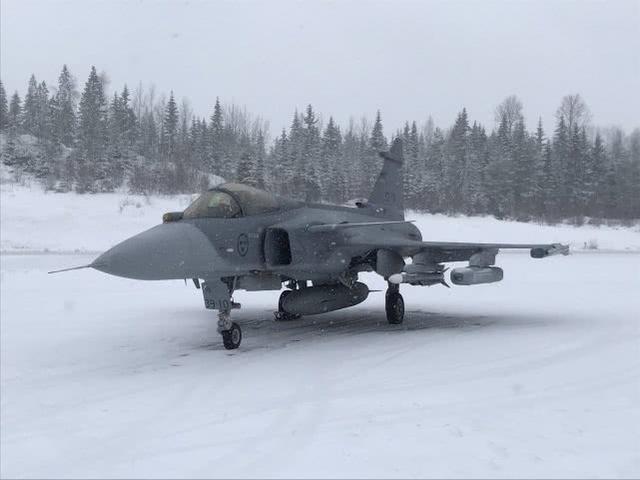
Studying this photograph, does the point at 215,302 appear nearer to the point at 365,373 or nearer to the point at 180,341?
the point at 180,341

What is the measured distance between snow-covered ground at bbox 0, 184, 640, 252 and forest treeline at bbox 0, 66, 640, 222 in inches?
153

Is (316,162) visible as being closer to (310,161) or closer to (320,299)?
(310,161)

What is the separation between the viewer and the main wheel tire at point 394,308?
37.4 feet

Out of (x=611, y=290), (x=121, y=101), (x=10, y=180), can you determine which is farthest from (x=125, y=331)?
(x=121, y=101)

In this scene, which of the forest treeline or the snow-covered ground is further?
the forest treeline

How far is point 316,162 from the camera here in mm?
54531

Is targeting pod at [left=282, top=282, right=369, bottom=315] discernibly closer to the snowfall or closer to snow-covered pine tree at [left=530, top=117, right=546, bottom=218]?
the snowfall

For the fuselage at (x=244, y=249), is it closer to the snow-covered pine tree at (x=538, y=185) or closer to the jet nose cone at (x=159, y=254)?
the jet nose cone at (x=159, y=254)

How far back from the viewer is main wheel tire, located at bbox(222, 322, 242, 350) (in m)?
8.48

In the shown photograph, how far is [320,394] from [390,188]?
868 cm

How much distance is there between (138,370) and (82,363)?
0.86 meters

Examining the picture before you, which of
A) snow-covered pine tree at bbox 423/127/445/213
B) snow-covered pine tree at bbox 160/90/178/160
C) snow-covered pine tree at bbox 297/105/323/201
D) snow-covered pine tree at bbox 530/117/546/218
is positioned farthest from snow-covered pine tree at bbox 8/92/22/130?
snow-covered pine tree at bbox 530/117/546/218

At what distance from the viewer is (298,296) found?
10539 mm

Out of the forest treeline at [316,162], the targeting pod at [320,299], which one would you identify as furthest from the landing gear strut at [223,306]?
the forest treeline at [316,162]
